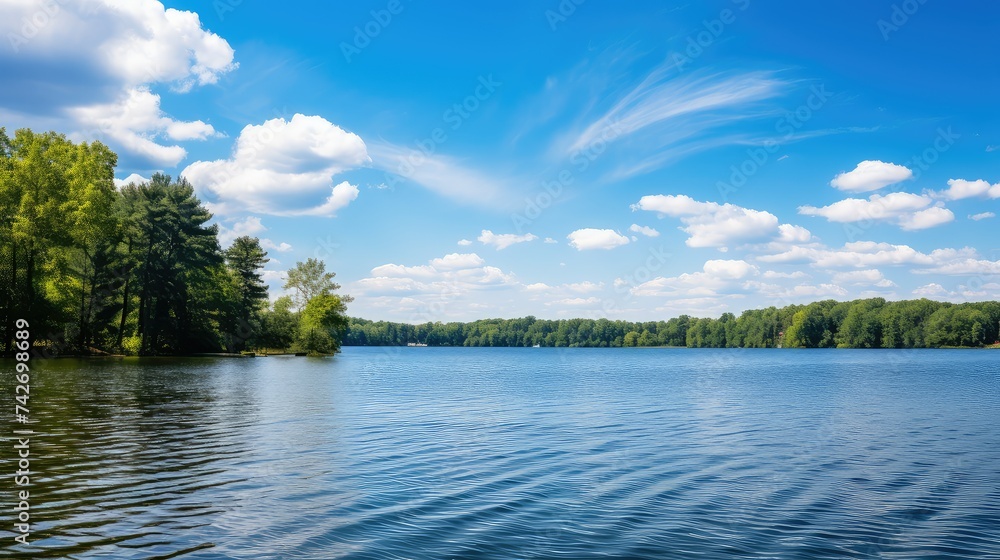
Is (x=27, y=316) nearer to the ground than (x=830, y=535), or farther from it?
farther from it

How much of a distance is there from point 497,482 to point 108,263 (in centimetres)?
7963

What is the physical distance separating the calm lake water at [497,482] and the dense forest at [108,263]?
39.5m

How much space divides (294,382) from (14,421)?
28.3 m

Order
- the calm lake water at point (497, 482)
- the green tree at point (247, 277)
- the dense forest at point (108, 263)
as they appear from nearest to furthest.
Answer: the calm lake water at point (497, 482) < the dense forest at point (108, 263) < the green tree at point (247, 277)

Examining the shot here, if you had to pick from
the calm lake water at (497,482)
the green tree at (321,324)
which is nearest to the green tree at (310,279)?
the green tree at (321,324)

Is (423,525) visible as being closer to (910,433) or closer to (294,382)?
(910,433)

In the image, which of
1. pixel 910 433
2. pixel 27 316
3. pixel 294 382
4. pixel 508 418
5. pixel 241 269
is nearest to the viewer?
pixel 910 433

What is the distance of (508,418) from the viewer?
31375 millimetres

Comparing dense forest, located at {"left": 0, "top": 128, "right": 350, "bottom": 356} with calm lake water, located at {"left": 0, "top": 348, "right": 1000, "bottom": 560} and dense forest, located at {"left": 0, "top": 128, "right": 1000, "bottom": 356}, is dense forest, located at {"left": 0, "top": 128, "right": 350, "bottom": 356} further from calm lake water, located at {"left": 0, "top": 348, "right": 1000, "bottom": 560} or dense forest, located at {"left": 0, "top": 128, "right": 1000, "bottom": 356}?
calm lake water, located at {"left": 0, "top": 348, "right": 1000, "bottom": 560}

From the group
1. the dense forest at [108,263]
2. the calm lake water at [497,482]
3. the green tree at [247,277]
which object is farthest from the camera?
the green tree at [247,277]

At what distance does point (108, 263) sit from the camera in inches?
3140

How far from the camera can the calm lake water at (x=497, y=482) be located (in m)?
11.4

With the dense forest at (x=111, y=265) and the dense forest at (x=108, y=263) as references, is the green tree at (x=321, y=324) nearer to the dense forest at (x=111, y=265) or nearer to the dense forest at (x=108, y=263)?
the dense forest at (x=111, y=265)

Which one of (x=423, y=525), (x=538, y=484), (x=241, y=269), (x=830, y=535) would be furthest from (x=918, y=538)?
(x=241, y=269)
